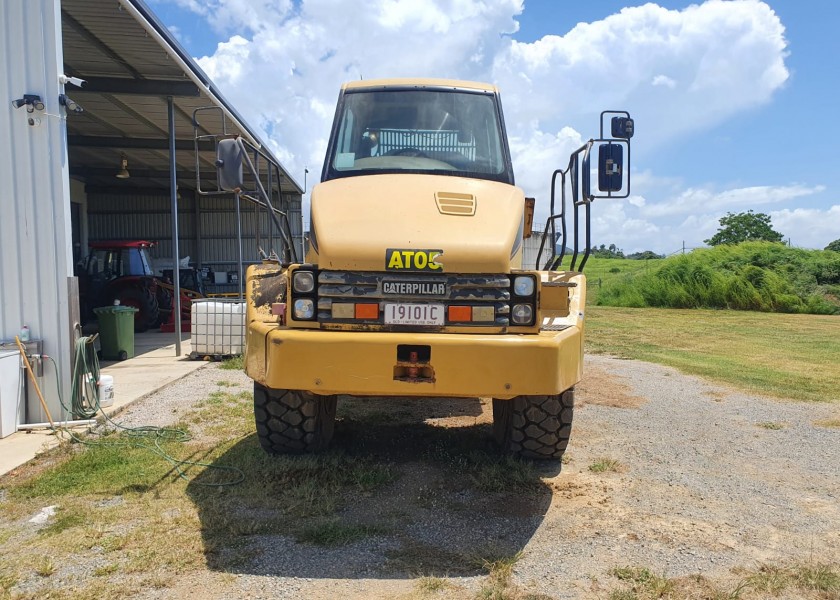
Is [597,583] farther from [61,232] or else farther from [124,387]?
[124,387]

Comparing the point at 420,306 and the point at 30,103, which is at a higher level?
the point at 30,103

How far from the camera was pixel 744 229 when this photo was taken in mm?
50625

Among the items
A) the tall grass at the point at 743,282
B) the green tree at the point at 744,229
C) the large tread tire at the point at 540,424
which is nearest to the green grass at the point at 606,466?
the large tread tire at the point at 540,424

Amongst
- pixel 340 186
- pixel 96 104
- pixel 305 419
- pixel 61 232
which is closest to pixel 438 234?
pixel 340 186

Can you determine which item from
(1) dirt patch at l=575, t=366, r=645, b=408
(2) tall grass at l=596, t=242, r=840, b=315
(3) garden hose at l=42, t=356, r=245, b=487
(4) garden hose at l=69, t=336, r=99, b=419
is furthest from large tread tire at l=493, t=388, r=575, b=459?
(2) tall grass at l=596, t=242, r=840, b=315

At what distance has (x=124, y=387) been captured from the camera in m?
7.59

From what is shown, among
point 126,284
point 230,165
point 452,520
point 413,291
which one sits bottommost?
point 452,520

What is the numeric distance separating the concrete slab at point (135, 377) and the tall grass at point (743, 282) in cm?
1750

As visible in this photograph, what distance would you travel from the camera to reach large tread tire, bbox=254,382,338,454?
14.1 feet

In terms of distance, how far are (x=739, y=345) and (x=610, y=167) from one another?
1004cm

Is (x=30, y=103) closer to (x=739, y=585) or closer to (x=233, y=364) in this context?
(x=233, y=364)

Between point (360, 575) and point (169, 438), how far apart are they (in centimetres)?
288

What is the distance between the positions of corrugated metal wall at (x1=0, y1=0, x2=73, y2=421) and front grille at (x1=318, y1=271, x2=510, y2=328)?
333cm

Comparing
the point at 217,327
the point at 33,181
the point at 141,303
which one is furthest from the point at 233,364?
the point at 141,303
